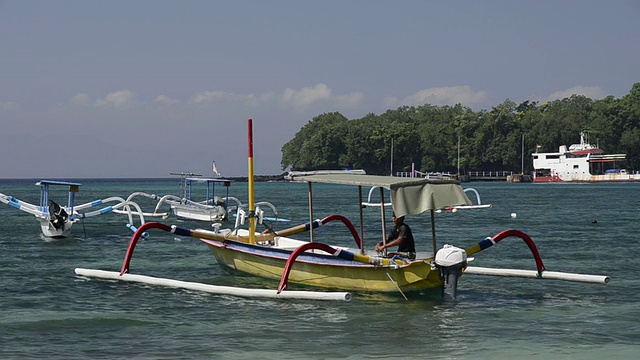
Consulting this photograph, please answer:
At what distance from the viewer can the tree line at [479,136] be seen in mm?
164000

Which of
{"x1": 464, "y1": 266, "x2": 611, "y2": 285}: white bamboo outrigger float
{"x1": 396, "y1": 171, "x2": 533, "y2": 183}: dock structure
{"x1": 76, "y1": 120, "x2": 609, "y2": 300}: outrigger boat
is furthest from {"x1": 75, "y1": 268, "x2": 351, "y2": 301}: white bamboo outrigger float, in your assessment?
{"x1": 396, "y1": 171, "x2": 533, "y2": 183}: dock structure

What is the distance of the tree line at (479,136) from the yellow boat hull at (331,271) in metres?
147

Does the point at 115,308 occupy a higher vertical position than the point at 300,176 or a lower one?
lower

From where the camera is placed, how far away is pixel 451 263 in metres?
18.4

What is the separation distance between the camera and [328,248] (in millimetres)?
19453

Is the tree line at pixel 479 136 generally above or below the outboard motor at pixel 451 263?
above

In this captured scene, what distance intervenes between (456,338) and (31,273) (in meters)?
14.3

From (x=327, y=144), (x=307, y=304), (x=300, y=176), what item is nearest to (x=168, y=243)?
(x=300, y=176)

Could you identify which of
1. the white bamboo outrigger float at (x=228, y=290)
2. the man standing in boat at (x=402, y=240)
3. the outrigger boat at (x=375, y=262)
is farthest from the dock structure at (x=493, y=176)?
the man standing in boat at (x=402, y=240)

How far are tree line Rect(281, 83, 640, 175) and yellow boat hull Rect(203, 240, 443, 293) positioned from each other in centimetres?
14677

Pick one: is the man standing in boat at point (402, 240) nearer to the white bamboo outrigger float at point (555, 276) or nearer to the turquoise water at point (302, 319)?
the turquoise water at point (302, 319)

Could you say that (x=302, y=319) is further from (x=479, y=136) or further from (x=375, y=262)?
(x=479, y=136)

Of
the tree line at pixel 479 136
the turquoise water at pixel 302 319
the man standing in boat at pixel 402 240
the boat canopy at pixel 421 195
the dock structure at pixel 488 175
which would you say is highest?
the tree line at pixel 479 136

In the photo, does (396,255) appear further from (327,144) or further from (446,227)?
(327,144)
